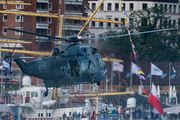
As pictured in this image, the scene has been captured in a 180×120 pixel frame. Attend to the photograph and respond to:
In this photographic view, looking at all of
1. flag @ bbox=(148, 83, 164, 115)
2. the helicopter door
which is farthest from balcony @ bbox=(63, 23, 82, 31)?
the helicopter door

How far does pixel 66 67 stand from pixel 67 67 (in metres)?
0.09

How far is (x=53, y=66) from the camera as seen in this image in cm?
4844

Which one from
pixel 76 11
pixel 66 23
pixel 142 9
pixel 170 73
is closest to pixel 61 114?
pixel 66 23

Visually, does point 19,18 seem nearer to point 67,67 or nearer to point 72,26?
point 72,26

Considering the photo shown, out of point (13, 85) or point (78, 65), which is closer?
point (78, 65)

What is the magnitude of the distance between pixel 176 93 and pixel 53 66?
69723 millimetres

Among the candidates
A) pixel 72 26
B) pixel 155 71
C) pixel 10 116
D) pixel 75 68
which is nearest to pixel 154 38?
pixel 155 71

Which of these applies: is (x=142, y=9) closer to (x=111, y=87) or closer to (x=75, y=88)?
(x=111, y=87)

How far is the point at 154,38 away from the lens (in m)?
128

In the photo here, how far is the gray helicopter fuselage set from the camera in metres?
48.1

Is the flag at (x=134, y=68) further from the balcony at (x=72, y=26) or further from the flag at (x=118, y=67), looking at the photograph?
the balcony at (x=72, y=26)

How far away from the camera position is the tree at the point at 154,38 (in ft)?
400

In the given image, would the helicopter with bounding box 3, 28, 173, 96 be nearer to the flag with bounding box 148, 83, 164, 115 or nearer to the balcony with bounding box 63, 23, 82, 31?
the balcony with bounding box 63, 23, 82, 31

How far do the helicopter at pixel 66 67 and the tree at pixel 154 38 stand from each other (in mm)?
65191
